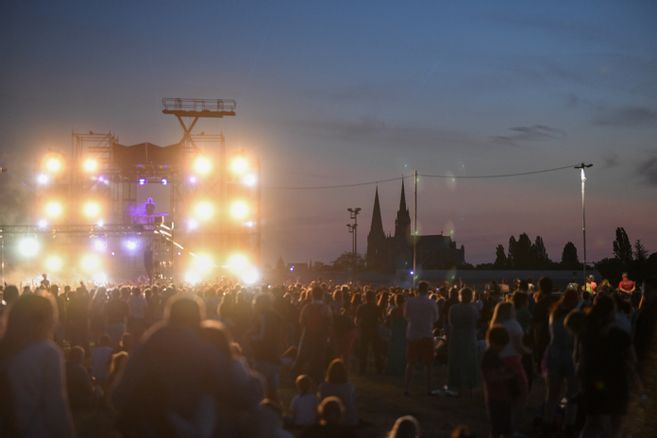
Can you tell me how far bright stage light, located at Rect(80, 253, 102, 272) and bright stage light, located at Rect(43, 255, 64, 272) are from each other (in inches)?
42.8

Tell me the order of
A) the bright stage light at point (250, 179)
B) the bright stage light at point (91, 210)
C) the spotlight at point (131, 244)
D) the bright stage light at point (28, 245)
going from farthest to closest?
the bright stage light at point (91, 210), the bright stage light at point (250, 179), the spotlight at point (131, 244), the bright stage light at point (28, 245)

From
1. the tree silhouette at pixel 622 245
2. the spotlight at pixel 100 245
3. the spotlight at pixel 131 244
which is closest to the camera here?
the spotlight at pixel 131 244

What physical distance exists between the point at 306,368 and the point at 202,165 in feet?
138

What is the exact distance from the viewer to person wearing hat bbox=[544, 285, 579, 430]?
9.70m

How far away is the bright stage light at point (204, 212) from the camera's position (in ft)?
170

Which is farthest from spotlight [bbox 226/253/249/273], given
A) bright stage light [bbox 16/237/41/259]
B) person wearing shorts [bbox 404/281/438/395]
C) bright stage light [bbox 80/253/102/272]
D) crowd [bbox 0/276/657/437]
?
person wearing shorts [bbox 404/281/438/395]

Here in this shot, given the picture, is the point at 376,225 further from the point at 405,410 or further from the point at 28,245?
the point at 405,410

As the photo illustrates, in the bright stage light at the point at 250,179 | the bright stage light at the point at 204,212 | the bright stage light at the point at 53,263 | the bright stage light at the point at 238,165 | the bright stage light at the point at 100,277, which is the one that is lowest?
the bright stage light at the point at 100,277

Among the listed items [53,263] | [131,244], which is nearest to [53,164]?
[53,263]

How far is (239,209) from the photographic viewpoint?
171 ft

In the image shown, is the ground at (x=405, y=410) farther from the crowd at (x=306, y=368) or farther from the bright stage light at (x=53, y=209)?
the bright stage light at (x=53, y=209)

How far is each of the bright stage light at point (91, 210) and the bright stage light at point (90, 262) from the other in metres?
7.56

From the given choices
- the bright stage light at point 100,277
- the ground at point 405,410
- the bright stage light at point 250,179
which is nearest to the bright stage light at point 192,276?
the bright stage light at point 100,277

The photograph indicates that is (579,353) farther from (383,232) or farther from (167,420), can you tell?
(383,232)
